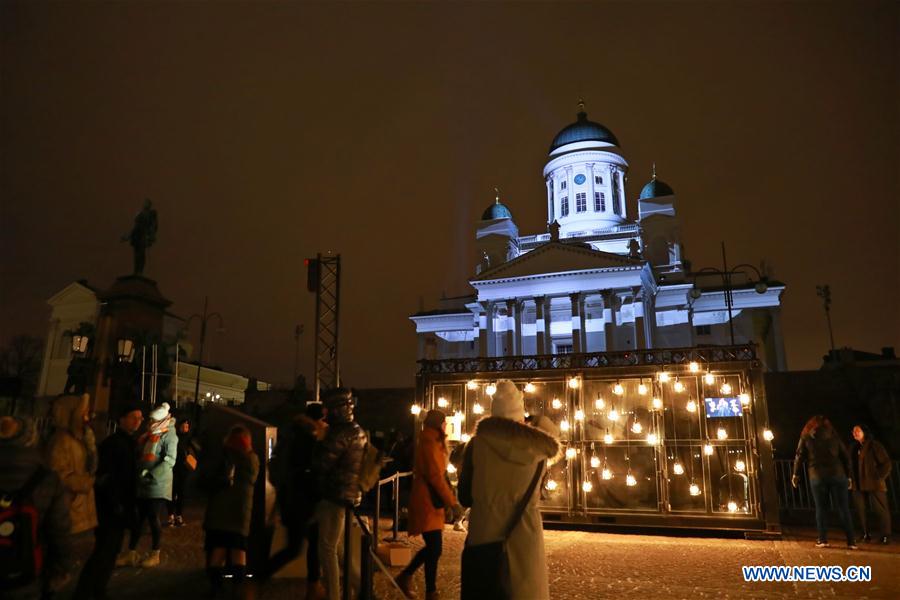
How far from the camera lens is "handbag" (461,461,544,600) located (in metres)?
4.16

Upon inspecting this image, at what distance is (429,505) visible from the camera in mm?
6094

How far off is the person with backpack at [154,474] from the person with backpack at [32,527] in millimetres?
2118

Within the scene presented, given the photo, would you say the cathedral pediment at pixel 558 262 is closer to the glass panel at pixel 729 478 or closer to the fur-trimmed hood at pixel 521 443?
the glass panel at pixel 729 478

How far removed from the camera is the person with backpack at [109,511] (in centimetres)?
545

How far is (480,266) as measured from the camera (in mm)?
47469

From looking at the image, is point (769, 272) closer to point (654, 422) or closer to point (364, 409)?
point (364, 409)

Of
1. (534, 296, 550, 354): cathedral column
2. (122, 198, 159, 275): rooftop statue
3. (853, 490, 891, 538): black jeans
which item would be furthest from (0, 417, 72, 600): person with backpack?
(534, 296, 550, 354): cathedral column

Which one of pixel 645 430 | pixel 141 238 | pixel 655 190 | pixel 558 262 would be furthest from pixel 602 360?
pixel 655 190

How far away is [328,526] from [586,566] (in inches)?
178

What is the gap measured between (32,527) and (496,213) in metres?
46.7

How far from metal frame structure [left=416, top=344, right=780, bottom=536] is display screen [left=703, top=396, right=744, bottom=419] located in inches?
5.6

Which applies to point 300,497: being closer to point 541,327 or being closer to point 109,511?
point 109,511

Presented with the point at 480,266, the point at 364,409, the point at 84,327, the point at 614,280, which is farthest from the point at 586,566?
the point at 480,266

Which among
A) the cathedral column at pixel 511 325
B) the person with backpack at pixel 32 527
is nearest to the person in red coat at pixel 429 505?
the person with backpack at pixel 32 527
